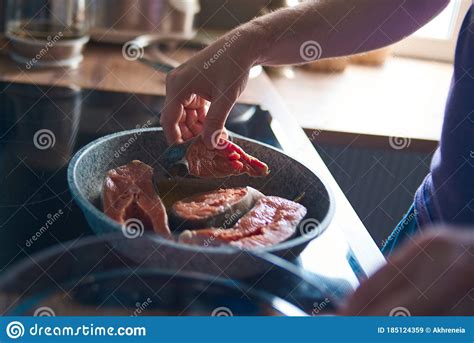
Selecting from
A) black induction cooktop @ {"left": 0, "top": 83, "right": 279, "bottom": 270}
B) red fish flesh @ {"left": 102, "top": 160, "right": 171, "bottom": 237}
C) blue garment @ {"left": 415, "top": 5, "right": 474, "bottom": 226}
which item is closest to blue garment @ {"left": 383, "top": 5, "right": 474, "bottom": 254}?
blue garment @ {"left": 415, "top": 5, "right": 474, "bottom": 226}

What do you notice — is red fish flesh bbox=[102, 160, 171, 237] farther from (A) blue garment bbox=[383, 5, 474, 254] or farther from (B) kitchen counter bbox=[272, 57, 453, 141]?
(B) kitchen counter bbox=[272, 57, 453, 141]

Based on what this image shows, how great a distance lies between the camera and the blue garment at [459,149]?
71cm

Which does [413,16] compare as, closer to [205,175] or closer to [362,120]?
[205,175]

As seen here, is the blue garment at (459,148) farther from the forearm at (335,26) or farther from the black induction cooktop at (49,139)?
the black induction cooktop at (49,139)

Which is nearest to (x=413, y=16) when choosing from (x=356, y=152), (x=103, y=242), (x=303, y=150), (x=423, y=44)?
(x=303, y=150)

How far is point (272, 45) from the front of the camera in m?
0.67

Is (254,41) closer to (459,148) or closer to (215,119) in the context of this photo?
(215,119)

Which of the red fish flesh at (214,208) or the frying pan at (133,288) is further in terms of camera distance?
the red fish flesh at (214,208)

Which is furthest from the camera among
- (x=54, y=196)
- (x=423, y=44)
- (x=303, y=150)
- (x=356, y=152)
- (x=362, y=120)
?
(x=423, y=44)

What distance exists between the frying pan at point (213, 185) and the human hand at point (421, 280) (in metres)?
0.09

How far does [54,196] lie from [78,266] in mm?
202

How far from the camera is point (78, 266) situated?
1.49 ft

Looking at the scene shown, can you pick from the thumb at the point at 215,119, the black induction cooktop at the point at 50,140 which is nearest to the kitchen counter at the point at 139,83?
the black induction cooktop at the point at 50,140
